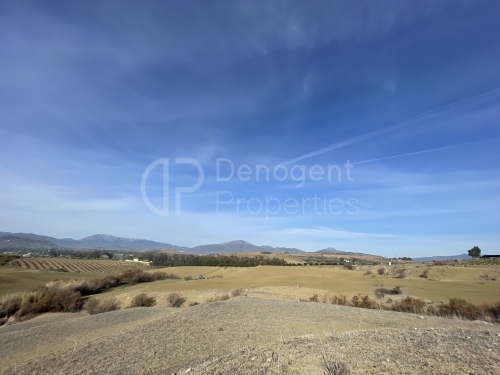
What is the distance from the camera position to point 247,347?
794 centimetres

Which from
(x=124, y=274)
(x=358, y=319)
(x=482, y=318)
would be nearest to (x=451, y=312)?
(x=482, y=318)

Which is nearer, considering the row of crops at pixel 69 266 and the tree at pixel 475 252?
the row of crops at pixel 69 266

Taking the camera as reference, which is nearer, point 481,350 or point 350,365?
point 350,365

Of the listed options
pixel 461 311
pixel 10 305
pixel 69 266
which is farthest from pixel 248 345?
pixel 69 266

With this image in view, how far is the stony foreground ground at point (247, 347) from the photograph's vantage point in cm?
570

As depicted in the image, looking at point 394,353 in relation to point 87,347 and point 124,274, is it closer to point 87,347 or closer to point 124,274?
point 87,347

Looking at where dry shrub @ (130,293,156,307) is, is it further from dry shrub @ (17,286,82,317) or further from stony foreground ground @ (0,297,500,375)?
stony foreground ground @ (0,297,500,375)

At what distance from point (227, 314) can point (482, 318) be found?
42.6 feet

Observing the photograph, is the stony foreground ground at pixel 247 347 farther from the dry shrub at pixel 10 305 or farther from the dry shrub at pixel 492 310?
the dry shrub at pixel 10 305

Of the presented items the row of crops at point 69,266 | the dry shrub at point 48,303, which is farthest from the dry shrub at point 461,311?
the row of crops at point 69,266

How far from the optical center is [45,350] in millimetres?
10203

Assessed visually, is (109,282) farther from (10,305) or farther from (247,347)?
(247,347)

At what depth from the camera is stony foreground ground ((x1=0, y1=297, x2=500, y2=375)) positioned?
570 centimetres

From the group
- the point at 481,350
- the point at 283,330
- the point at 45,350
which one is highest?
A: the point at 481,350
